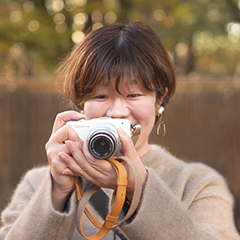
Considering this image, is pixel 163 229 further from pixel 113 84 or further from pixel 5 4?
pixel 5 4

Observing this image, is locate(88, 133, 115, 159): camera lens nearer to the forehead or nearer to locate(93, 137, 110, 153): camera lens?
locate(93, 137, 110, 153): camera lens

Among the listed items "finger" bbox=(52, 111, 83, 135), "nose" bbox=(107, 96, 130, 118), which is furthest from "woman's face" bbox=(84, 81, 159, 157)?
"finger" bbox=(52, 111, 83, 135)

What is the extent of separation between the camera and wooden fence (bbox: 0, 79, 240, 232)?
5863 mm

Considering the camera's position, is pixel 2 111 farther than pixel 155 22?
No

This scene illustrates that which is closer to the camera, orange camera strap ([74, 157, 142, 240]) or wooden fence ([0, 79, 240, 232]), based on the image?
orange camera strap ([74, 157, 142, 240])

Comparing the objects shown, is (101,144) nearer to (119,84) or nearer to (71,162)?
(71,162)

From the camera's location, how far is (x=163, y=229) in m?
1.50

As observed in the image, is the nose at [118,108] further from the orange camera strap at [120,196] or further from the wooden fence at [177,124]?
the wooden fence at [177,124]

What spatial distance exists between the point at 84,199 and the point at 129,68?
683 mm

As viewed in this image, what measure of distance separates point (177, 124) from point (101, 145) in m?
4.55

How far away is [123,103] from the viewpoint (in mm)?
1847

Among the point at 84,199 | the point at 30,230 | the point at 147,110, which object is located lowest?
the point at 30,230

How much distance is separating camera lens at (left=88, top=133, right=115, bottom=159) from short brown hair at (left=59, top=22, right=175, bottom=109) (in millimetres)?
375

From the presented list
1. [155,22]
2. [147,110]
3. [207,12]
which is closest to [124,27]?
[147,110]
